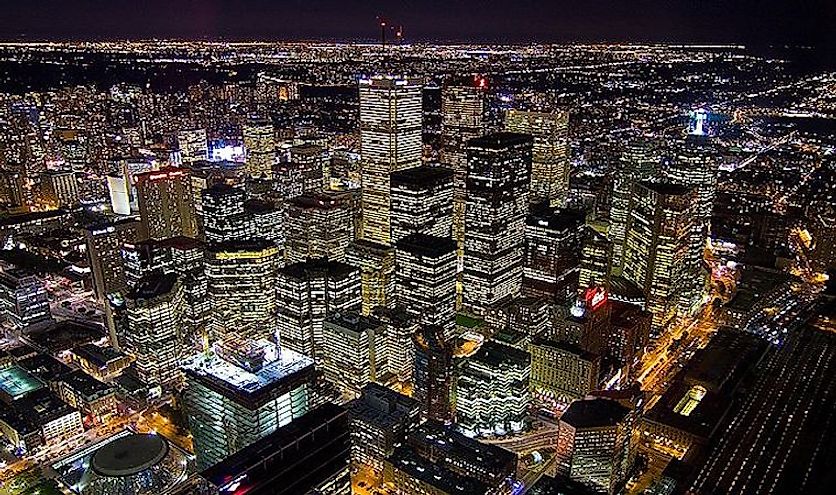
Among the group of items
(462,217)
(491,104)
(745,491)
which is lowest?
(745,491)

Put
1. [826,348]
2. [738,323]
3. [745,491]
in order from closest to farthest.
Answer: [745,491], [826,348], [738,323]

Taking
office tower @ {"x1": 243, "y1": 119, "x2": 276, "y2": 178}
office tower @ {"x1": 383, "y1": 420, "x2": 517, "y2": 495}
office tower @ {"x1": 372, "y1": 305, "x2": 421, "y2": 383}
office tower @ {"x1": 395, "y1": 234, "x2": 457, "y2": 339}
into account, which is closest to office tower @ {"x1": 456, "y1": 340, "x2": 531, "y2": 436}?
office tower @ {"x1": 383, "y1": 420, "x2": 517, "y2": 495}

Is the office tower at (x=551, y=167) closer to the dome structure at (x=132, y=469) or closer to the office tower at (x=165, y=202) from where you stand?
the office tower at (x=165, y=202)

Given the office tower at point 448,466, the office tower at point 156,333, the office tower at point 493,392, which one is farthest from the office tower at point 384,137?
the office tower at point 448,466

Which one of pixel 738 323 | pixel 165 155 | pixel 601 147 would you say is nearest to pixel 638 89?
pixel 601 147

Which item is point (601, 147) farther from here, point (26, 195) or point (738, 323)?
point (26, 195)

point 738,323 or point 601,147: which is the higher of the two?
point 601,147
